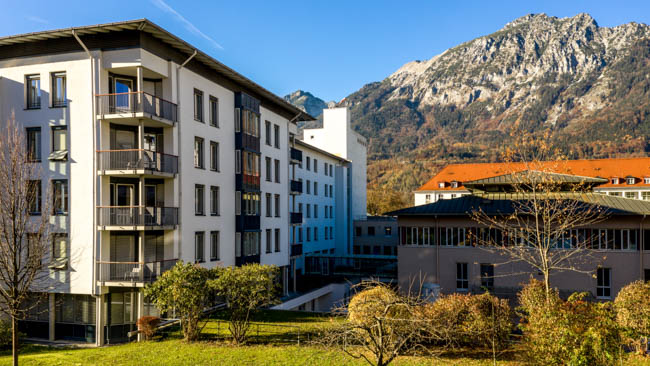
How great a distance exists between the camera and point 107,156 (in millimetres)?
24438

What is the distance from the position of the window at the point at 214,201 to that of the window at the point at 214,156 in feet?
4.28

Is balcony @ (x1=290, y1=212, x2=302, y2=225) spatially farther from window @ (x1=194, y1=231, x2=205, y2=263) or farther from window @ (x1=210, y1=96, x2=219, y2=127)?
window @ (x1=194, y1=231, x2=205, y2=263)

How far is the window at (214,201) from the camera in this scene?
31188mm

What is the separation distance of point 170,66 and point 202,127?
441 cm

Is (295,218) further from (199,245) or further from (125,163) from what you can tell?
(125,163)

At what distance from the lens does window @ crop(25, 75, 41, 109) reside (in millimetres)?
25797

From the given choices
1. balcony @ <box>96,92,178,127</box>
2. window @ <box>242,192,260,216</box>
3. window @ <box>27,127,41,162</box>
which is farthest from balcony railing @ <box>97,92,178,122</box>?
window @ <box>242,192,260,216</box>

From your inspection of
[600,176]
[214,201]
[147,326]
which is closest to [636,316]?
[147,326]

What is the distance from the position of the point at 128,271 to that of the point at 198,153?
27.8ft

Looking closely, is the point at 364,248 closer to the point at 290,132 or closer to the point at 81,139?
the point at 290,132


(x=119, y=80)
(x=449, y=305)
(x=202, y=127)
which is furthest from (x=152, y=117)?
(x=449, y=305)

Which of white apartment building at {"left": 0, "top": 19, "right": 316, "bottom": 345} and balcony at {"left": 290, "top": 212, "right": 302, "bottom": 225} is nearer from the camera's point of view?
white apartment building at {"left": 0, "top": 19, "right": 316, "bottom": 345}

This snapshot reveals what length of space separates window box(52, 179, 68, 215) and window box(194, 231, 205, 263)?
7.13m

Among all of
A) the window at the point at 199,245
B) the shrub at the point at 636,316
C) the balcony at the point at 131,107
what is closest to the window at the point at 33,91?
the balcony at the point at 131,107
